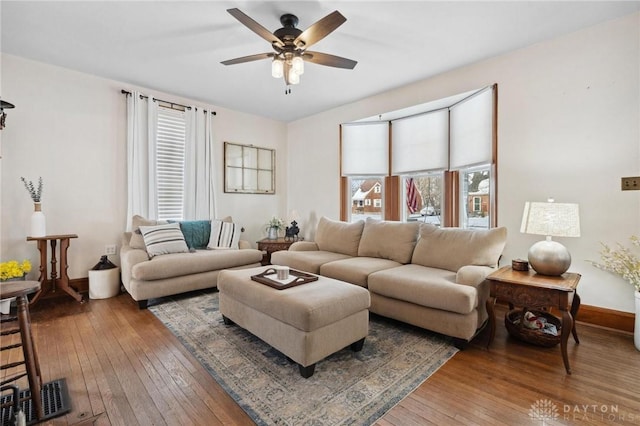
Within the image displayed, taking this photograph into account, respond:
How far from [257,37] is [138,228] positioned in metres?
2.56

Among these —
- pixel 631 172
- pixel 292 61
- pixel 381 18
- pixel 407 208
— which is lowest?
pixel 407 208

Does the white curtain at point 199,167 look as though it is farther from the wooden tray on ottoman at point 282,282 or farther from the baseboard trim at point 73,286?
the wooden tray on ottoman at point 282,282

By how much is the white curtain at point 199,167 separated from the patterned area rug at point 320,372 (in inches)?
78.9

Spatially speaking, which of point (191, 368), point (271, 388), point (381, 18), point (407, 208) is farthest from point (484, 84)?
point (191, 368)

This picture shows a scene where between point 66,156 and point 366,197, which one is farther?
point 366,197

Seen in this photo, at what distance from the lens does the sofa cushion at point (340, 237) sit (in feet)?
12.0

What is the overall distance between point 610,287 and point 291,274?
2.77m

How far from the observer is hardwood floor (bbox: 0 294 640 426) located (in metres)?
1.50

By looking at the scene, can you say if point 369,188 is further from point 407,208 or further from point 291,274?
point 291,274

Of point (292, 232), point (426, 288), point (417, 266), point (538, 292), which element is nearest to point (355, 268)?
point (417, 266)

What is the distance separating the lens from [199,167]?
4.34 m

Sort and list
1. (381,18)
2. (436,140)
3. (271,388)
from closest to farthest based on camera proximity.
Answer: (271,388) → (381,18) → (436,140)

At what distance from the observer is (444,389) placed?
1.73 m

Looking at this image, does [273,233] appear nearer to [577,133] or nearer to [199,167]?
[199,167]
